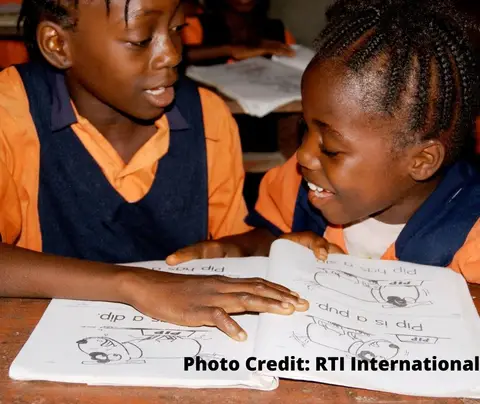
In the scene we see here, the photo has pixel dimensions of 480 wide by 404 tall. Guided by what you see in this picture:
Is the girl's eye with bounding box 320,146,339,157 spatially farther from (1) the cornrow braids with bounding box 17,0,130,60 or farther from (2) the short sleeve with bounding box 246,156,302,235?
(1) the cornrow braids with bounding box 17,0,130,60

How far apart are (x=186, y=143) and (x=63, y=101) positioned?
23 cm

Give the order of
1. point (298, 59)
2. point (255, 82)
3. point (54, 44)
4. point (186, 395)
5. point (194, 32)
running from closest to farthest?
point (186, 395) → point (54, 44) → point (255, 82) → point (298, 59) → point (194, 32)

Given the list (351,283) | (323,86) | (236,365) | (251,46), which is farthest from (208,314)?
(251,46)

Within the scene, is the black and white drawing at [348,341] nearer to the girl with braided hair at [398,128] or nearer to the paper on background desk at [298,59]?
the girl with braided hair at [398,128]

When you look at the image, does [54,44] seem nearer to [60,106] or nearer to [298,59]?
[60,106]

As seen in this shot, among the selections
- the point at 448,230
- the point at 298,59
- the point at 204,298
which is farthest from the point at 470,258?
the point at 298,59

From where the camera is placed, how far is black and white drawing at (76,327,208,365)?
731mm

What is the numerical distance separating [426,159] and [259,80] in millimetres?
1037

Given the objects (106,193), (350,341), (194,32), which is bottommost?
(194,32)

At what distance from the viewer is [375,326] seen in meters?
0.79

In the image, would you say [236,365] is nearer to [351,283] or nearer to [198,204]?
[351,283]

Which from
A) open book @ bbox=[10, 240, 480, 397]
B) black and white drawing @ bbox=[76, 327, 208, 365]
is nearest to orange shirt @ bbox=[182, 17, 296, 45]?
open book @ bbox=[10, 240, 480, 397]

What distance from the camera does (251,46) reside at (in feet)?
7.63

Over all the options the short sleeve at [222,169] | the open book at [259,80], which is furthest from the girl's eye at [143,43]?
the open book at [259,80]
